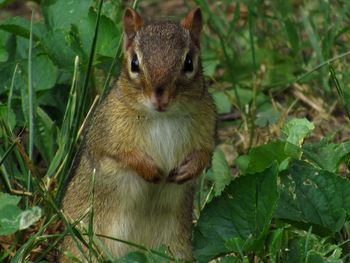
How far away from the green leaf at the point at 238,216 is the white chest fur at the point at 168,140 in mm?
224

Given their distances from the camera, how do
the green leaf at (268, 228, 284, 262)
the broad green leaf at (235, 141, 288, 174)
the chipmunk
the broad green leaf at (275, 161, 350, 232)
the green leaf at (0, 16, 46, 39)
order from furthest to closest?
the green leaf at (0, 16, 46, 39) → the broad green leaf at (235, 141, 288, 174) → the broad green leaf at (275, 161, 350, 232) → the chipmunk → the green leaf at (268, 228, 284, 262)

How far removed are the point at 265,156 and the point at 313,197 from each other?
289 millimetres

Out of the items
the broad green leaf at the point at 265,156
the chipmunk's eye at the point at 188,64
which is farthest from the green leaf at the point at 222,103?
the chipmunk's eye at the point at 188,64

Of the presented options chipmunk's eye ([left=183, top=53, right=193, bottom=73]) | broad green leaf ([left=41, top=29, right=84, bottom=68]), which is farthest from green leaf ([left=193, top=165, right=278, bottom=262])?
broad green leaf ([left=41, top=29, right=84, bottom=68])

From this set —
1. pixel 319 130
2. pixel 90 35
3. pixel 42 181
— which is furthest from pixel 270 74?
pixel 42 181

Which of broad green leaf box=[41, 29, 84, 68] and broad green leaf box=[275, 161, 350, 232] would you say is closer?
broad green leaf box=[275, 161, 350, 232]

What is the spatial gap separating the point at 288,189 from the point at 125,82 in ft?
2.46

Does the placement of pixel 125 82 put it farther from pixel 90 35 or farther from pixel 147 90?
pixel 90 35

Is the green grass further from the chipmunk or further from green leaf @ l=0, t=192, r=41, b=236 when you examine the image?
the chipmunk

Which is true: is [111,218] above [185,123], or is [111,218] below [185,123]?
below

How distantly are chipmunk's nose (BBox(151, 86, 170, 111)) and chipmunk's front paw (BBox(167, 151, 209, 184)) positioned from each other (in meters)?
0.40

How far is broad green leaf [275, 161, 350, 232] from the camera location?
4.02m

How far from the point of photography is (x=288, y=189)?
4.08 metres

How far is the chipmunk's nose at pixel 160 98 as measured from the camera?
12.0ft
